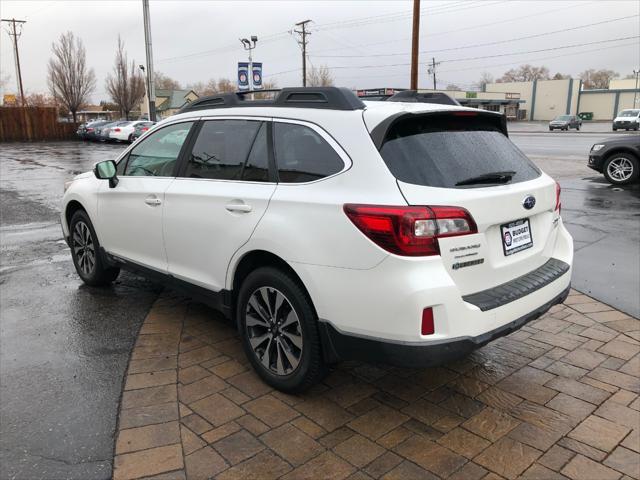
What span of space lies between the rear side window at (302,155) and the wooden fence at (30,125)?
132 feet

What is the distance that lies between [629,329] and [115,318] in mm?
4275

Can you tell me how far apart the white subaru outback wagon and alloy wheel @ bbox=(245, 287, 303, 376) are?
10 millimetres

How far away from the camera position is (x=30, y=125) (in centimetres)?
3809

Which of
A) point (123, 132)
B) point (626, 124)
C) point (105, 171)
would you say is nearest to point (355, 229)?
point (105, 171)

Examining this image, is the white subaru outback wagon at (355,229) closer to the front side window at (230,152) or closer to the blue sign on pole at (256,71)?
the front side window at (230,152)

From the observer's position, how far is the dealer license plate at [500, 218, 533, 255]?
3.11m

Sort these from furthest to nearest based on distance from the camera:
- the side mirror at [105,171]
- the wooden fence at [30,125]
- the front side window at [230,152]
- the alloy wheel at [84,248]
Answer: the wooden fence at [30,125] < the alloy wheel at [84,248] < the side mirror at [105,171] < the front side window at [230,152]

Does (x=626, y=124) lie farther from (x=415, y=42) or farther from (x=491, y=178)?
(x=491, y=178)

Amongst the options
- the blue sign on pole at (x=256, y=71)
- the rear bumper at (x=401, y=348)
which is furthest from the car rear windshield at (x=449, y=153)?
the blue sign on pole at (x=256, y=71)

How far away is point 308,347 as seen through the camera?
10.3 feet

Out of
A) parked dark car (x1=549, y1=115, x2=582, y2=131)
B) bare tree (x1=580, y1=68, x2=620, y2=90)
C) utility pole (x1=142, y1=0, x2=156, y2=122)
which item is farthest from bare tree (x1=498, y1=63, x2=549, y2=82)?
utility pole (x1=142, y1=0, x2=156, y2=122)

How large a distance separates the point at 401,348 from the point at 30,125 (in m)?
41.6

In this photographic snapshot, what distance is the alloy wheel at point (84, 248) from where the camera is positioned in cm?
537

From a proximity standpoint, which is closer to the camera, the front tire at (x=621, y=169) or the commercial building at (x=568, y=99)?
the front tire at (x=621, y=169)
